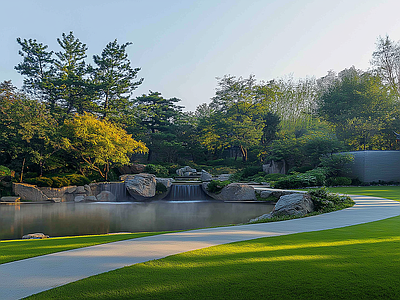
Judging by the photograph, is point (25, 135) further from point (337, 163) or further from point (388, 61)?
point (388, 61)

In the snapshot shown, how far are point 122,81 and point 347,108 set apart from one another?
922 inches

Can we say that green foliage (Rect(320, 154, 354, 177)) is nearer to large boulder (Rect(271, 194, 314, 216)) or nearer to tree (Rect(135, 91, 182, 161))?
large boulder (Rect(271, 194, 314, 216))

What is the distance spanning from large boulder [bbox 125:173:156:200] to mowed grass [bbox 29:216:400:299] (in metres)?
13.1

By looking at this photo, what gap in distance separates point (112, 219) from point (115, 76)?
2173cm

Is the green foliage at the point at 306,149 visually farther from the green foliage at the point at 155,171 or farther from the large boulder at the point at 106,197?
the large boulder at the point at 106,197

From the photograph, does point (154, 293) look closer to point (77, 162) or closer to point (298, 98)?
point (77, 162)

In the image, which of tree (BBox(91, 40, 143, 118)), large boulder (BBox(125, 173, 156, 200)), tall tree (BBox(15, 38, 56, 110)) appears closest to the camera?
large boulder (BBox(125, 173, 156, 200))

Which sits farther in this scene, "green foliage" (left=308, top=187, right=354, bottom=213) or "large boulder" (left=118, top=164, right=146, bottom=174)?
"large boulder" (left=118, top=164, right=146, bottom=174)

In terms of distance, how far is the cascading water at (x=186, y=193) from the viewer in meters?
17.0

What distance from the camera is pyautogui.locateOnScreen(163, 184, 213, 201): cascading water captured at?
17.0 meters

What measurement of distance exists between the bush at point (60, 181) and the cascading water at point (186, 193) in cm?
564

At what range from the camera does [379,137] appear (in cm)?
2569

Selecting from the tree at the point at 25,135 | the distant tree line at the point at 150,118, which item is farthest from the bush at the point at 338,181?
the tree at the point at 25,135

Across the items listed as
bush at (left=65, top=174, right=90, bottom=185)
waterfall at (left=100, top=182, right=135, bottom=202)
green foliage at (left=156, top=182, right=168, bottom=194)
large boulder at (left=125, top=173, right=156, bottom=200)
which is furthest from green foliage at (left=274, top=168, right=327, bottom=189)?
bush at (left=65, top=174, right=90, bottom=185)
